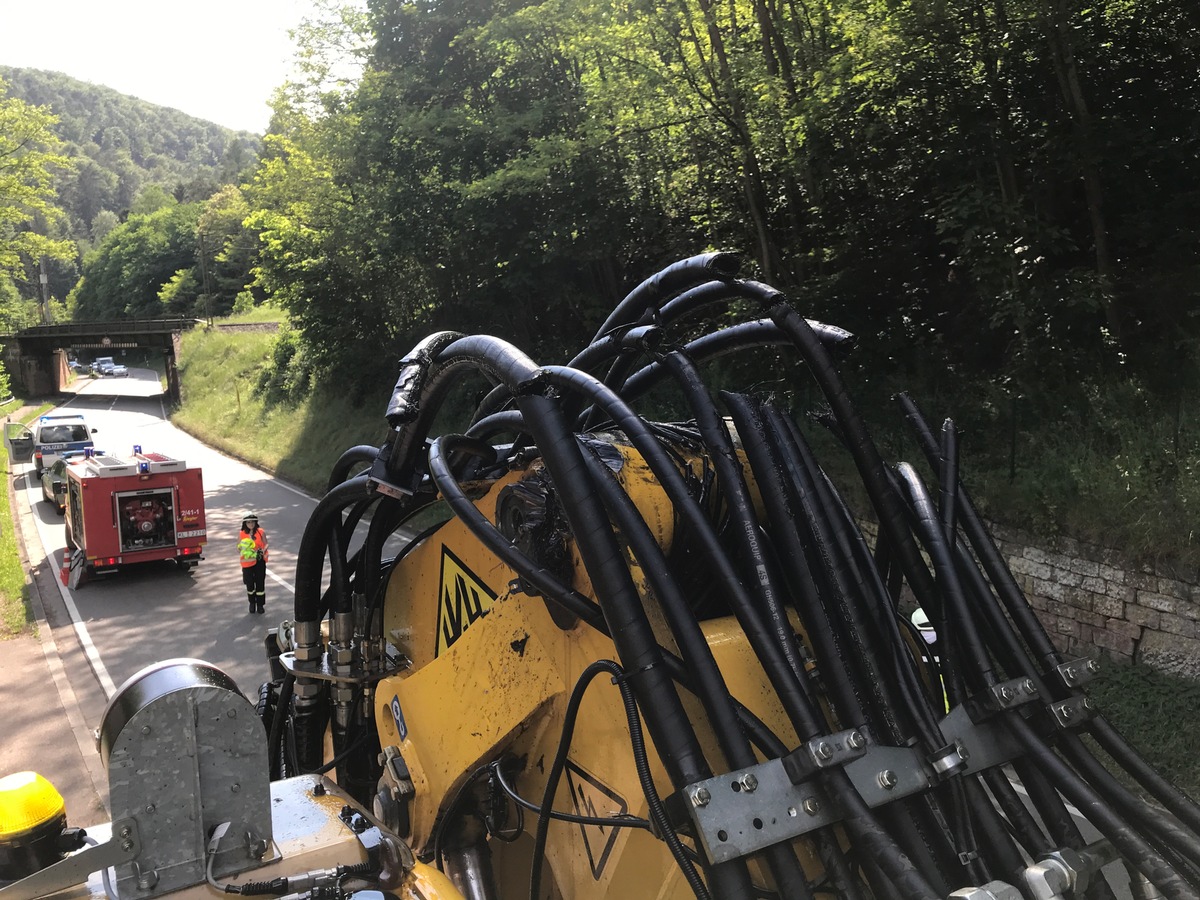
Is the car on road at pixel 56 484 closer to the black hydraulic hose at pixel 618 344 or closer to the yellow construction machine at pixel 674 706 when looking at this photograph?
the yellow construction machine at pixel 674 706

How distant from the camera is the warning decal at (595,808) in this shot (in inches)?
105

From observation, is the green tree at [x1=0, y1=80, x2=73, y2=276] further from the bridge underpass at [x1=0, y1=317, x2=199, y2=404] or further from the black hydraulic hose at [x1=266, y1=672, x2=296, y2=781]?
the black hydraulic hose at [x1=266, y1=672, x2=296, y2=781]

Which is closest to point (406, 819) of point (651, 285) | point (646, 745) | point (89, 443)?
point (646, 745)

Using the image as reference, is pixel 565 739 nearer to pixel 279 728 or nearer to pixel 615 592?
pixel 615 592

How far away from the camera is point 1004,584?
297cm

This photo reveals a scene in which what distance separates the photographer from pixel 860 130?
12703 mm

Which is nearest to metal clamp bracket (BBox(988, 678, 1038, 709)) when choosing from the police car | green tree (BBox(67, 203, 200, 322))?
the police car

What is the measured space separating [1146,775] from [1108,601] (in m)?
6.60

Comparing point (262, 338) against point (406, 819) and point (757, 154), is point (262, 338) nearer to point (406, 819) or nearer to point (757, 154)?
point (757, 154)

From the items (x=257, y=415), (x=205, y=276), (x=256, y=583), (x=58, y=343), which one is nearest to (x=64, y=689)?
(x=256, y=583)

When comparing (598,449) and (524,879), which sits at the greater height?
(598,449)

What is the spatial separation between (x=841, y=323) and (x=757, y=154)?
2.68 m

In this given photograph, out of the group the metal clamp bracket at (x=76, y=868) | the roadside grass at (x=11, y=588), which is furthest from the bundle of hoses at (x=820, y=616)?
the roadside grass at (x=11, y=588)

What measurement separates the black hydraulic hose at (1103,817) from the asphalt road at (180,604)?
29.4 feet
